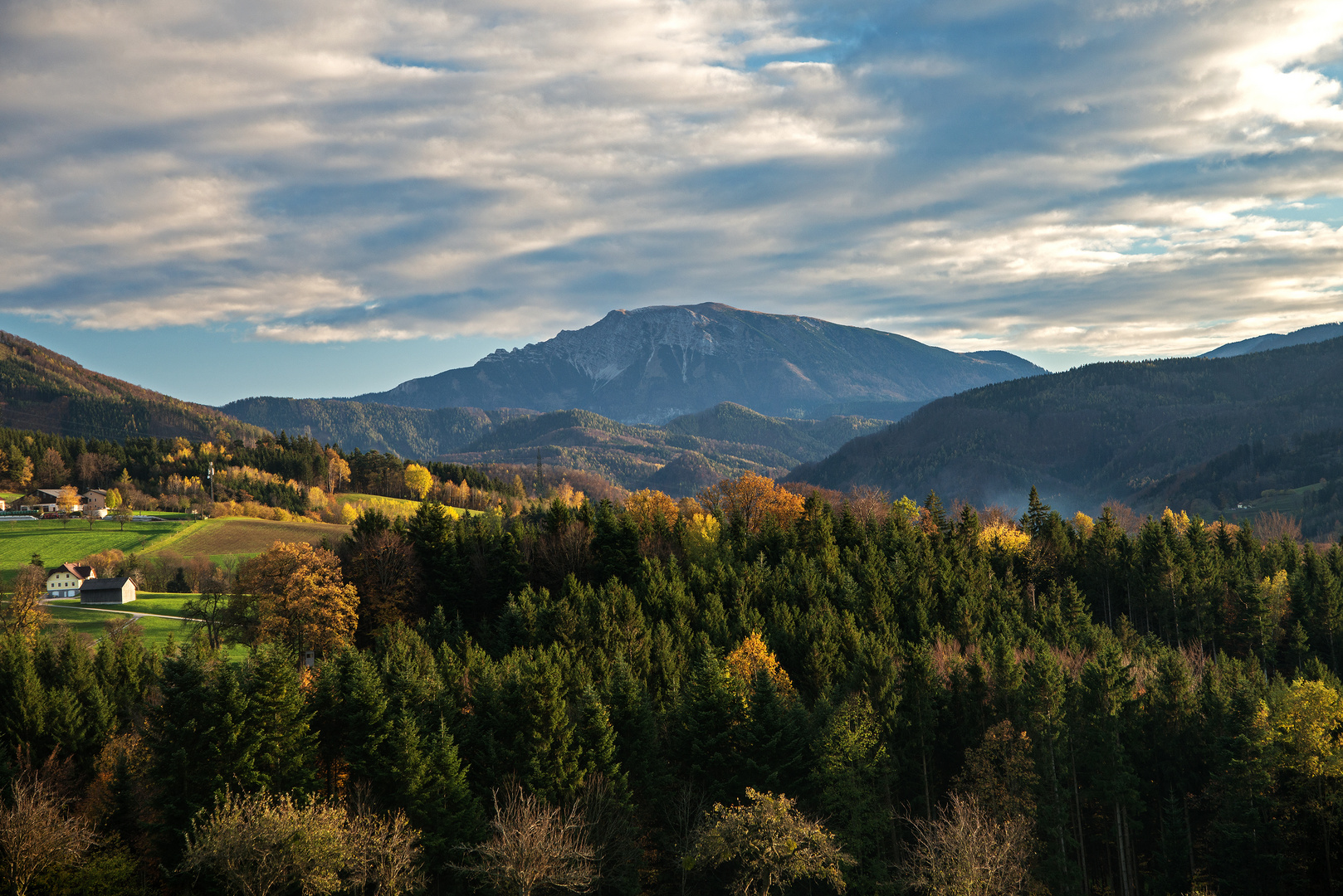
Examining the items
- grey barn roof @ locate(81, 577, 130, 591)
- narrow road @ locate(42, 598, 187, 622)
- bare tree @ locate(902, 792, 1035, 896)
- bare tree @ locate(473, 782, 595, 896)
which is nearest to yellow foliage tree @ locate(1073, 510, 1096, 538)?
bare tree @ locate(902, 792, 1035, 896)

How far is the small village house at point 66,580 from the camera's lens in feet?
435

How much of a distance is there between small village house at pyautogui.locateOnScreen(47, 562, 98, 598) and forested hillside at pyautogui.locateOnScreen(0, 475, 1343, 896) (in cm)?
6056

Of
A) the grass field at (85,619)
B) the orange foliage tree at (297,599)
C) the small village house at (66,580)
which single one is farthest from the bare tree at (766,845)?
the small village house at (66,580)

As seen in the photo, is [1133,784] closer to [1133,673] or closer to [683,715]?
[1133,673]

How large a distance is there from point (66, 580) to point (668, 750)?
11302 cm

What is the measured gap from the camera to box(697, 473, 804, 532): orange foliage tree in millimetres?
131625

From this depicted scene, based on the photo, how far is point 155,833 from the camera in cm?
5391

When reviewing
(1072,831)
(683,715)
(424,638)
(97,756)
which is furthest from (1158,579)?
(97,756)

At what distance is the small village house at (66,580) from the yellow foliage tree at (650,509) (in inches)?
3143

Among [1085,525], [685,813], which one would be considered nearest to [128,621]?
[685,813]

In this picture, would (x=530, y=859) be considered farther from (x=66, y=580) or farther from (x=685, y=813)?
(x=66, y=580)

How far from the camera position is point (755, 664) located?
250ft

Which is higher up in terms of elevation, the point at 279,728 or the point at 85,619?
the point at 85,619

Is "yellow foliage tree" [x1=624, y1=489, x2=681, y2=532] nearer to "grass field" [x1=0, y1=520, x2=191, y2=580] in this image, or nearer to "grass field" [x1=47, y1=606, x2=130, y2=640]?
"grass field" [x1=47, y1=606, x2=130, y2=640]
